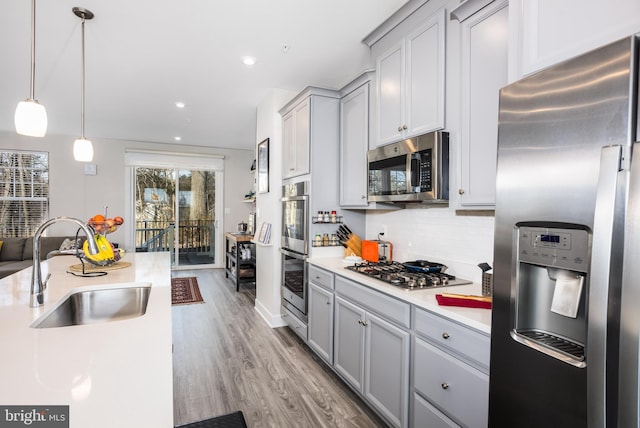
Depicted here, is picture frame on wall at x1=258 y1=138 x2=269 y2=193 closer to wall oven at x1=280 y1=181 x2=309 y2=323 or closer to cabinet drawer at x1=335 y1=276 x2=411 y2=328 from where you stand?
wall oven at x1=280 y1=181 x2=309 y2=323

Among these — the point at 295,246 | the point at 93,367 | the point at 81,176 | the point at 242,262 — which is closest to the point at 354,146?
the point at 295,246

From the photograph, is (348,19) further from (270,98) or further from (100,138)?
(100,138)

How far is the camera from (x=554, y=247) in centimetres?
101

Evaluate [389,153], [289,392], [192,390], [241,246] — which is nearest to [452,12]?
[389,153]

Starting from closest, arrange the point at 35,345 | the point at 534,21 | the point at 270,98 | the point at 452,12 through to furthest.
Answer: the point at 35,345
the point at 534,21
the point at 452,12
the point at 270,98

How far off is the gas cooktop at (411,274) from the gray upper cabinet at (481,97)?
48 centimetres

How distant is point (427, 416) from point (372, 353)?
48 centimetres

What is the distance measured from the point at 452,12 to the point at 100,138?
264 inches

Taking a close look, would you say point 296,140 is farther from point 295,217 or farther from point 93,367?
point 93,367

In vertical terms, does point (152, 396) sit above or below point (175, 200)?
below

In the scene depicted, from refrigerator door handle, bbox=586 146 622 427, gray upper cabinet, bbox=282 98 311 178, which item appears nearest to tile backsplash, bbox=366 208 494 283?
gray upper cabinet, bbox=282 98 311 178

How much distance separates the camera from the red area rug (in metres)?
4.76

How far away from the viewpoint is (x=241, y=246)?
5504mm

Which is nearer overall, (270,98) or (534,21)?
(534,21)
